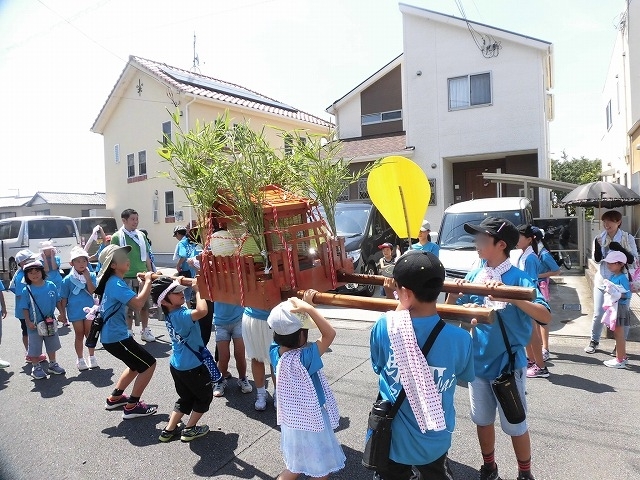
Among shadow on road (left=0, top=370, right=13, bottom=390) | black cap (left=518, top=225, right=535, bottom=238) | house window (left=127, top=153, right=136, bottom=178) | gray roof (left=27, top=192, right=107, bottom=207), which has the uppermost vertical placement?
house window (left=127, top=153, right=136, bottom=178)

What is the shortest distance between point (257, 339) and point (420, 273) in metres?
2.55

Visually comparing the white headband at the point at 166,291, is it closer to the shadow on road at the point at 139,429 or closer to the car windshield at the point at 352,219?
the shadow on road at the point at 139,429

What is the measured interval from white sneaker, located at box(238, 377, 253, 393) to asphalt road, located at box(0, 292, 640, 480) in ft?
0.21

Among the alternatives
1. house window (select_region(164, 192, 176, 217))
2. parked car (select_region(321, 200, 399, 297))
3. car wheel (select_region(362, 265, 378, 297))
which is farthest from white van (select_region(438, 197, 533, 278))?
house window (select_region(164, 192, 176, 217))

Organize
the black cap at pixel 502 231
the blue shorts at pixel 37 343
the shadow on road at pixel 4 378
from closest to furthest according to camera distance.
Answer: the black cap at pixel 502 231, the shadow on road at pixel 4 378, the blue shorts at pixel 37 343

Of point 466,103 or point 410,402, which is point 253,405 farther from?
point 466,103

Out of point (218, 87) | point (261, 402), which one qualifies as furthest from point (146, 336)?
point (218, 87)

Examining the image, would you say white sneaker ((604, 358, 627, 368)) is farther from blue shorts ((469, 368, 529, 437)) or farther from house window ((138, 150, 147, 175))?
house window ((138, 150, 147, 175))

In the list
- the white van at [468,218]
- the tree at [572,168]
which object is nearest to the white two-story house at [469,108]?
the white van at [468,218]

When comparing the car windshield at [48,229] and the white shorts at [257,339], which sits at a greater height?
the car windshield at [48,229]

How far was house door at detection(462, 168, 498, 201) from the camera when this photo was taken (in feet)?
53.9

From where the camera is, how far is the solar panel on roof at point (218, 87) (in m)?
20.6

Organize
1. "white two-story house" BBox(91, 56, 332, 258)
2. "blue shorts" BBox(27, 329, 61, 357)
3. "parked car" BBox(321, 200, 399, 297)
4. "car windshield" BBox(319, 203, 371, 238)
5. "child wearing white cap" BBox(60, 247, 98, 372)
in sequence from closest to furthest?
1. "blue shorts" BBox(27, 329, 61, 357)
2. "child wearing white cap" BBox(60, 247, 98, 372)
3. "parked car" BBox(321, 200, 399, 297)
4. "car windshield" BBox(319, 203, 371, 238)
5. "white two-story house" BBox(91, 56, 332, 258)

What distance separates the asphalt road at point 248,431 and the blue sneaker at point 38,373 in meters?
0.08
